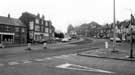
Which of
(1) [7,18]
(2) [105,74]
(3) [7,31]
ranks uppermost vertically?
(1) [7,18]

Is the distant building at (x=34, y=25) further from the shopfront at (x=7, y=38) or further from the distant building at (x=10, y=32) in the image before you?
the shopfront at (x=7, y=38)

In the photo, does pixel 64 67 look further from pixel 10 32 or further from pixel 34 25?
pixel 34 25

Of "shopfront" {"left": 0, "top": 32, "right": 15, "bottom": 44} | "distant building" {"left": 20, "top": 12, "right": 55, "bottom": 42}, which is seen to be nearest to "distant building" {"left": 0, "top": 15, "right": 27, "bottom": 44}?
"shopfront" {"left": 0, "top": 32, "right": 15, "bottom": 44}

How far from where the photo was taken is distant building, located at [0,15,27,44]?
41.0 meters

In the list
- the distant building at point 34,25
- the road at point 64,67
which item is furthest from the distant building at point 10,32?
the road at point 64,67

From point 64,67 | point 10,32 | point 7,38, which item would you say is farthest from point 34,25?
point 64,67

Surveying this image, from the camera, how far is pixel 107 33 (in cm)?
9294

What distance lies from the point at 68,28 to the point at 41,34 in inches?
4212

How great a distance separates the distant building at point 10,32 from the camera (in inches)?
1615

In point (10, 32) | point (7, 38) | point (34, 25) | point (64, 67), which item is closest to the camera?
point (64, 67)

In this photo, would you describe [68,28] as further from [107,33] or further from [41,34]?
[41,34]

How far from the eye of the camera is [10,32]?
43156 millimetres

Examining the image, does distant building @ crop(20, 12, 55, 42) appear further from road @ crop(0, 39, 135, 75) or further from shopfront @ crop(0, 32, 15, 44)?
road @ crop(0, 39, 135, 75)

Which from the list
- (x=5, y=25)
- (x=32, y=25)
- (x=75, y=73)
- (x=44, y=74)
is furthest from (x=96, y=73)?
(x=32, y=25)
